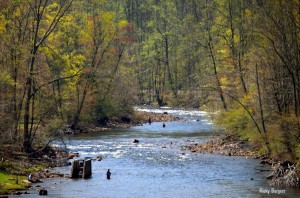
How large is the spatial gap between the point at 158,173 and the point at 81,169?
4.66 m

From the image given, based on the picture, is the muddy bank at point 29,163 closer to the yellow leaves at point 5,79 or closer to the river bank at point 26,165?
the river bank at point 26,165

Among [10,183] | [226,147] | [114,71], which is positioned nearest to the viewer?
[10,183]

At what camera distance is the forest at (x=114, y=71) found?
114 feet

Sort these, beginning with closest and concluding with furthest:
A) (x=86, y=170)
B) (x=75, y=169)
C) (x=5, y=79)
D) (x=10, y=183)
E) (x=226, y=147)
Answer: (x=10, y=183) → (x=75, y=169) → (x=86, y=170) → (x=5, y=79) → (x=226, y=147)

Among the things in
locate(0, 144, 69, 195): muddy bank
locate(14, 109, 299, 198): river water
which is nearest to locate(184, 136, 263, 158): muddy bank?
locate(14, 109, 299, 198): river water

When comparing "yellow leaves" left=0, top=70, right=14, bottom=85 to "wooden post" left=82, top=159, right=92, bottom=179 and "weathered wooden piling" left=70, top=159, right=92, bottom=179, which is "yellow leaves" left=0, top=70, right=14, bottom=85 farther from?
"wooden post" left=82, top=159, right=92, bottom=179

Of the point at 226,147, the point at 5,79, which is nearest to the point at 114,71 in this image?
the point at 226,147

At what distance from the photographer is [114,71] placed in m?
73.1

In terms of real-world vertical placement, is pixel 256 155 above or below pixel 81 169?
above

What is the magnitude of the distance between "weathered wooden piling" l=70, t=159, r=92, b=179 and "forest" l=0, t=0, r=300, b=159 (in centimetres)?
516

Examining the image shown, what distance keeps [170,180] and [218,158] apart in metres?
9.69

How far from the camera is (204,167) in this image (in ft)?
119

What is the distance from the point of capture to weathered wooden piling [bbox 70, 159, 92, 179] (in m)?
31.9

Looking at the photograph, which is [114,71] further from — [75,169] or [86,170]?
[75,169]
